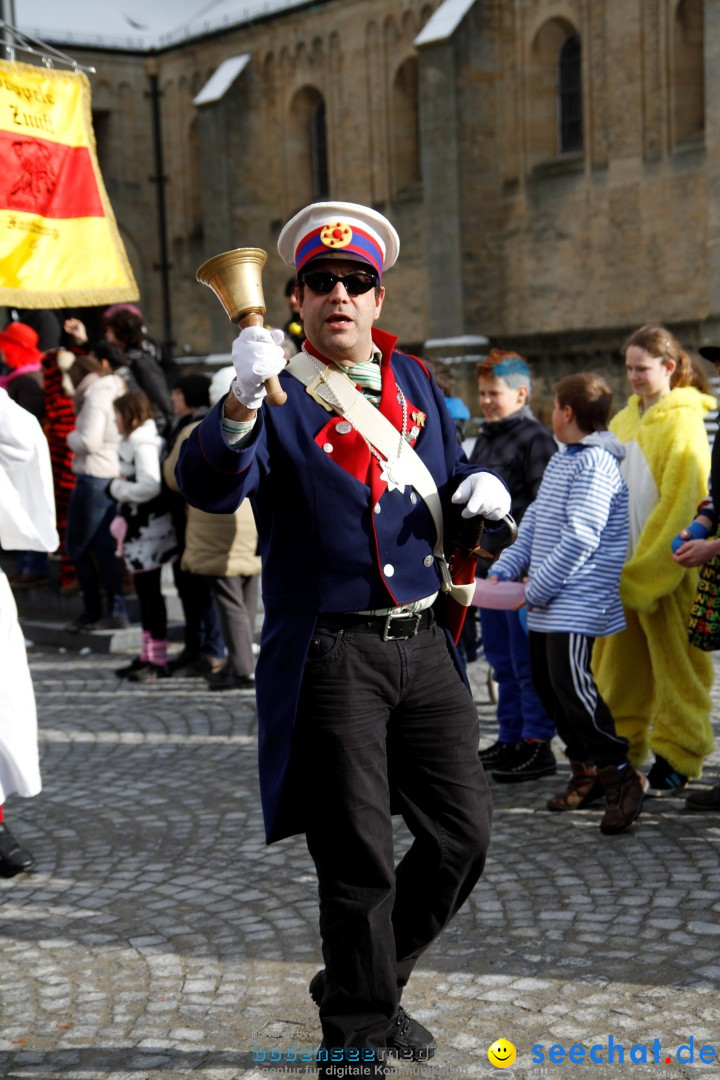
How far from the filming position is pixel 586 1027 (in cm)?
355

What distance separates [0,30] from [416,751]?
6424 millimetres

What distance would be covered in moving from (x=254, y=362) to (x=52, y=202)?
3.76 meters

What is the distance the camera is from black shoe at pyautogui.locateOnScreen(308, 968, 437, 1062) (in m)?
3.40

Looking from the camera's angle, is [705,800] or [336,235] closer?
[336,235]

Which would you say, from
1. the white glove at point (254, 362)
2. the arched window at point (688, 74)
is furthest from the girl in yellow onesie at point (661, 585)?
the arched window at point (688, 74)

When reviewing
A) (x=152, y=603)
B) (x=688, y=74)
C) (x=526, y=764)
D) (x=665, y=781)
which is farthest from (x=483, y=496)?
(x=688, y=74)

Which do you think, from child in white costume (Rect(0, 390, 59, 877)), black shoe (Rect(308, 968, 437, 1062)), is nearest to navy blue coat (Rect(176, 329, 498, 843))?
black shoe (Rect(308, 968, 437, 1062))

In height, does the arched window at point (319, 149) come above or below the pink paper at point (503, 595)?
above

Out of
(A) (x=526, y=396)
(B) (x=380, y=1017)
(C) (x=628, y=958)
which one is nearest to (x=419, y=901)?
(B) (x=380, y=1017)

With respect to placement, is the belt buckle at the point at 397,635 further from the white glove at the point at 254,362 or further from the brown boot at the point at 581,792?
the brown boot at the point at 581,792

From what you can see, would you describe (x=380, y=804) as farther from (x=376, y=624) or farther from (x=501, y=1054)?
(x=501, y=1054)

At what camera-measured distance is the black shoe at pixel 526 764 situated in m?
6.02

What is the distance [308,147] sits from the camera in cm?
3184

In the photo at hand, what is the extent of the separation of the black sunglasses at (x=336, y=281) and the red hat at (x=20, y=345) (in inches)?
330
